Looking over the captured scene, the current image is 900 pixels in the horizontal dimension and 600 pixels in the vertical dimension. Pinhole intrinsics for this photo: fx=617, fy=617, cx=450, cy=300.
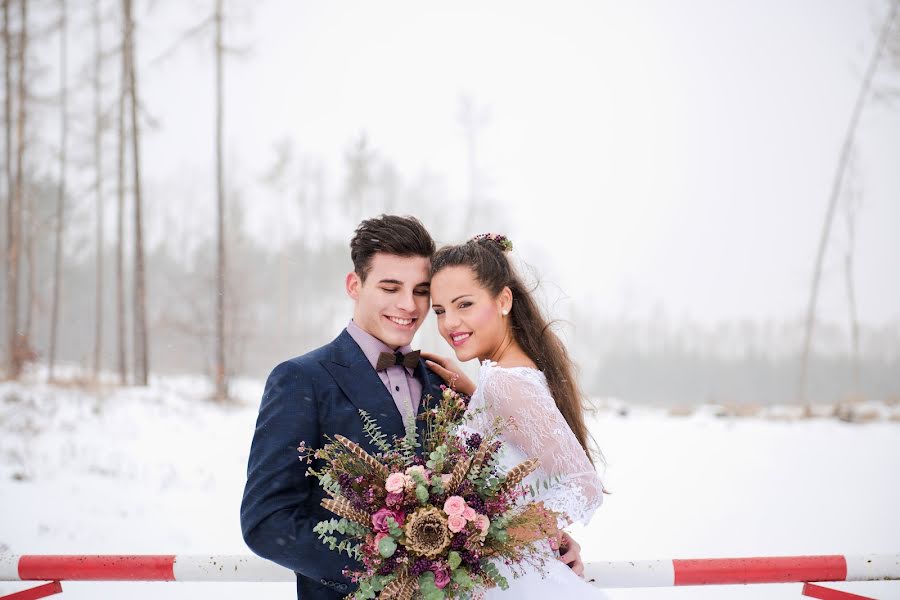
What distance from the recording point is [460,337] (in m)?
2.50

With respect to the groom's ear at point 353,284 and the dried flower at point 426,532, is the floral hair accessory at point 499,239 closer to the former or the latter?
the groom's ear at point 353,284

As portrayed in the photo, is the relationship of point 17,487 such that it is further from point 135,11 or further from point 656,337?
point 656,337

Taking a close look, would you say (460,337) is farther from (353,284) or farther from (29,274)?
(29,274)

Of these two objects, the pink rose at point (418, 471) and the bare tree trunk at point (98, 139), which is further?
the bare tree trunk at point (98, 139)

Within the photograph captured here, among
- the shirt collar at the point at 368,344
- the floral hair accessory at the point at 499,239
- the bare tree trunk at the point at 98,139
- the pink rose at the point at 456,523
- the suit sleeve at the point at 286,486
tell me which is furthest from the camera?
the bare tree trunk at the point at 98,139

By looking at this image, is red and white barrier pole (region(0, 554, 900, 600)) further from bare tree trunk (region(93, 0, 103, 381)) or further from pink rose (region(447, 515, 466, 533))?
bare tree trunk (region(93, 0, 103, 381))

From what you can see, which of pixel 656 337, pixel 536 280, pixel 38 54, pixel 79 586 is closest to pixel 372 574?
pixel 536 280

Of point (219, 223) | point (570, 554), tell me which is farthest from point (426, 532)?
point (219, 223)

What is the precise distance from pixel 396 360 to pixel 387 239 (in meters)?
0.48

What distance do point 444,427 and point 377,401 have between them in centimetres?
50

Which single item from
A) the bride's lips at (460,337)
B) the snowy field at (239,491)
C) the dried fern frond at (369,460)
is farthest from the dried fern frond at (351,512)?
the snowy field at (239,491)

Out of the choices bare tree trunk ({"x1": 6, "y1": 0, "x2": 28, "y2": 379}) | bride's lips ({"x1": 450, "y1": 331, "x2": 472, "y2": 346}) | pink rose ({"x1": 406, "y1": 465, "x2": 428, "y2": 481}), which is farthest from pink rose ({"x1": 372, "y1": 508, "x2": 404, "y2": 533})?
bare tree trunk ({"x1": 6, "y1": 0, "x2": 28, "y2": 379})

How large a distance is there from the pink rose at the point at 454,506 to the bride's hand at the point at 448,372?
1.01 meters

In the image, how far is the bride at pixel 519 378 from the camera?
2176mm
